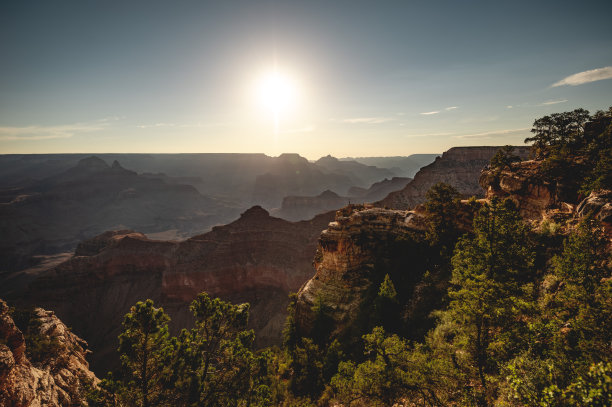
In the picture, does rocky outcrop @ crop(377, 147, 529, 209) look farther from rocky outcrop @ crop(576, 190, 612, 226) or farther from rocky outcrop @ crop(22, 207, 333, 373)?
rocky outcrop @ crop(576, 190, 612, 226)

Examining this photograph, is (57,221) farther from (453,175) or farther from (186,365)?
(453,175)

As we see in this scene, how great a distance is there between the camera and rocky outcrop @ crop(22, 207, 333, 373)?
6222 centimetres

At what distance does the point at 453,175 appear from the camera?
286 ft

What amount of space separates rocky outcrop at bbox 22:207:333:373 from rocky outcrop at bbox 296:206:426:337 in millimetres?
31516

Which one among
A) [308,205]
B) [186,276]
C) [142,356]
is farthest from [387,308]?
[308,205]

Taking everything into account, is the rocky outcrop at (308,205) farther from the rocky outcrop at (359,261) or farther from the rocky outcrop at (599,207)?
the rocky outcrop at (599,207)

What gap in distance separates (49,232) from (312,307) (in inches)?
7729

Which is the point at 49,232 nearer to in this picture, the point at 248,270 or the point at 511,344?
the point at 248,270

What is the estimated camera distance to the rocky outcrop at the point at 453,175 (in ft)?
268

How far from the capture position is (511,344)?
36.7ft

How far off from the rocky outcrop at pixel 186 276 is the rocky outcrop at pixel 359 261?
31516 millimetres

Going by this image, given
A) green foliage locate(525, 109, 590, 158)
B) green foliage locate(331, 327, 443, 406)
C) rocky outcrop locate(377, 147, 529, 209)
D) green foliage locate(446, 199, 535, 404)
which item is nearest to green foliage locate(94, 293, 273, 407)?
green foliage locate(331, 327, 443, 406)

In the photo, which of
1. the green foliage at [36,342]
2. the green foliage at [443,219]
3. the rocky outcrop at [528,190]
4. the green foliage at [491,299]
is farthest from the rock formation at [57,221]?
the rocky outcrop at [528,190]

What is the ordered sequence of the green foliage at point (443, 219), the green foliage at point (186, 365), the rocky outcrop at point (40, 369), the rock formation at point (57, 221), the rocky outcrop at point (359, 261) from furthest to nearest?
the rock formation at point (57, 221)
the rocky outcrop at point (359, 261)
the green foliage at point (443, 219)
the rocky outcrop at point (40, 369)
the green foliage at point (186, 365)
